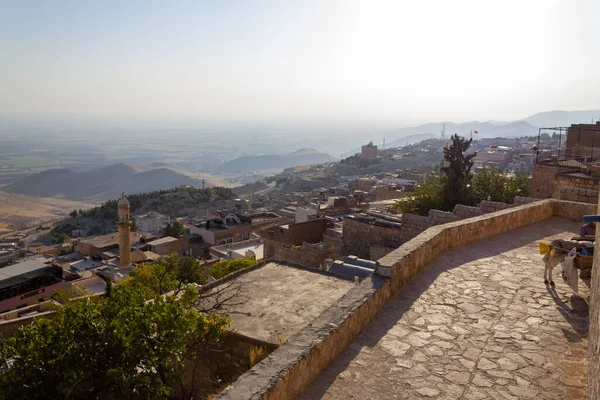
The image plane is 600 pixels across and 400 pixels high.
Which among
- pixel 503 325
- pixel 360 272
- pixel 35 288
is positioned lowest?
pixel 35 288

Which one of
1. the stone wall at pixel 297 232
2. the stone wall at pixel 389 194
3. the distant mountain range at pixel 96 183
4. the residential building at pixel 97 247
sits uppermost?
the stone wall at pixel 297 232

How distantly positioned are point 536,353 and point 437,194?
1027 centimetres

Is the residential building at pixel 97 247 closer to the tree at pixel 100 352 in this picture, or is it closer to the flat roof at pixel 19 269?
the flat roof at pixel 19 269

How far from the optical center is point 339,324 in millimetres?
4277

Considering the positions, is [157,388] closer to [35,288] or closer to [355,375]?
[355,375]

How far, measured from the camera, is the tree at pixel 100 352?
3.86m

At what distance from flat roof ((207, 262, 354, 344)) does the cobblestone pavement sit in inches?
49.9

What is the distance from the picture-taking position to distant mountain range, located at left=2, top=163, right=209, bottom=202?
16312cm

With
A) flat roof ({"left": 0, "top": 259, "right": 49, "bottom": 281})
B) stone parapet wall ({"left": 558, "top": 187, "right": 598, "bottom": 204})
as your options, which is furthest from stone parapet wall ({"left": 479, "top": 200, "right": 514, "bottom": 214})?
flat roof ({"left": 0, "top": 259, "right": 49, "bottom": 281})

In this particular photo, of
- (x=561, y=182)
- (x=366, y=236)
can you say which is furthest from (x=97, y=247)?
(x=561, y=182)

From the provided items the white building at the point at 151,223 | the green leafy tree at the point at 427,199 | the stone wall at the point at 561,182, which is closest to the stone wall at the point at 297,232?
the green leafy tree at the point at 427,199

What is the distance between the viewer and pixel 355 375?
13.1ft

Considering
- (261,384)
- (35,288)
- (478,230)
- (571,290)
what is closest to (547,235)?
(478,230)

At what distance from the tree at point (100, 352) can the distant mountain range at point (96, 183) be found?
161 m
